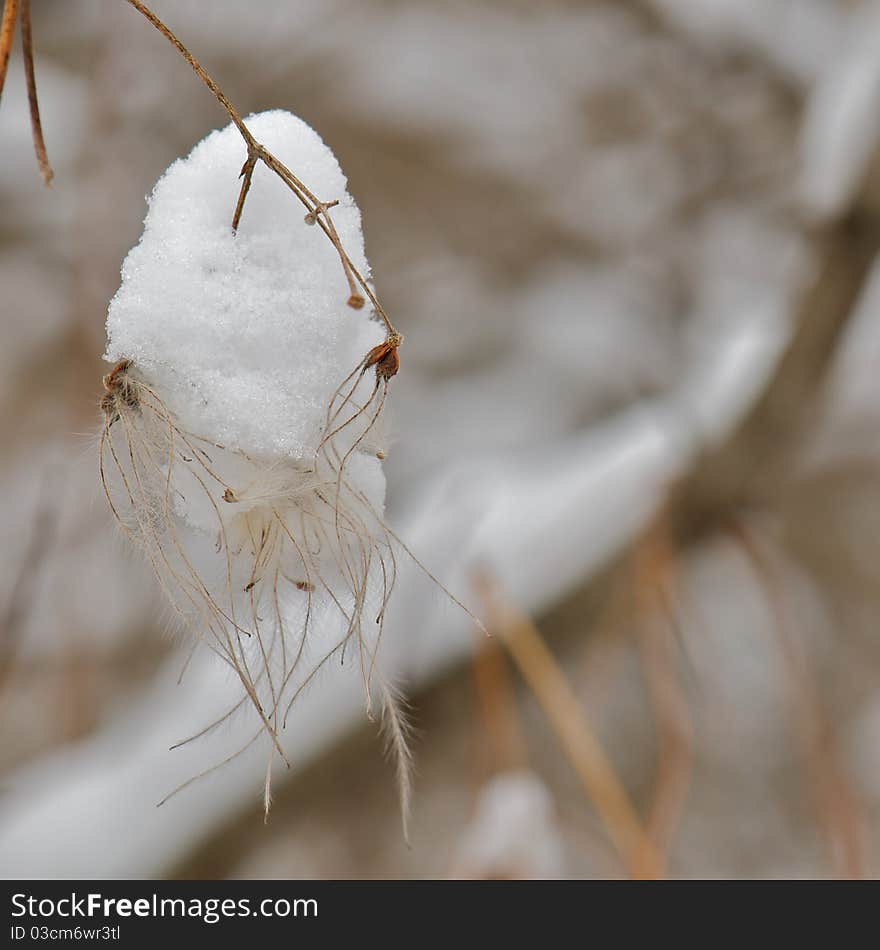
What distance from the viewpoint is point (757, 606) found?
235 centimetres

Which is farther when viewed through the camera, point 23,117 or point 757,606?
point 757,606

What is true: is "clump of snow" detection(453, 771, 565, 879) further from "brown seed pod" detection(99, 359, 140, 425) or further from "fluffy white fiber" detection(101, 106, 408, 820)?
"brown seed pod" detection(99, 359, 140, 425)

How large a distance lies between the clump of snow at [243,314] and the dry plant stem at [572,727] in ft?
1.66

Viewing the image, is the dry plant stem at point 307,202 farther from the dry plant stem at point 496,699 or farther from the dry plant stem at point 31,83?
the dry plant stem at point 496,699

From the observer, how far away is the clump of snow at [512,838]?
743 millimetres

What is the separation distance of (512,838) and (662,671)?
0.24 metres

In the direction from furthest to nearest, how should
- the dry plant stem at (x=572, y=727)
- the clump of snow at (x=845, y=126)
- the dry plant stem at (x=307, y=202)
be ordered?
the clump of snow at (x=845, y=126), the dry plant stem at (x=572, y=727), the dry plant stem at (x=307, y=202)

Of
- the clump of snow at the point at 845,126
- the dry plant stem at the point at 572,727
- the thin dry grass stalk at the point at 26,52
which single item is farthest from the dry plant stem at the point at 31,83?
the clump of snow at the point at 845,126

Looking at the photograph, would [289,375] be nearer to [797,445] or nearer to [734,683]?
[797,445]

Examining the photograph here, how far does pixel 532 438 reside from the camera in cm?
204

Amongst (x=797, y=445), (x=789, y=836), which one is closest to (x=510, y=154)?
(x=797, y=445)

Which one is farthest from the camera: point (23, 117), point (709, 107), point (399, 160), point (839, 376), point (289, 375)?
point (399, 160)
